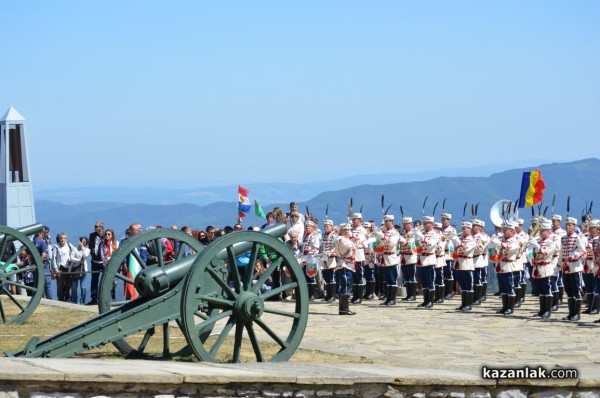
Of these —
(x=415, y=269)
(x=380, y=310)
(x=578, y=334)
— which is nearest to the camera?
(x=578, y=334)

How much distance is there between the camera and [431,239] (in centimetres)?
2408

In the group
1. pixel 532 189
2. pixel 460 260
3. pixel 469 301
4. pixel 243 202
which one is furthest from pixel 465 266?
pixel 243 202

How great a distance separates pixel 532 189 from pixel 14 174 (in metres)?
13.6

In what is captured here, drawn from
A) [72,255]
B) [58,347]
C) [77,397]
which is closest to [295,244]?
[72,255]

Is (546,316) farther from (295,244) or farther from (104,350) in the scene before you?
(104,350)

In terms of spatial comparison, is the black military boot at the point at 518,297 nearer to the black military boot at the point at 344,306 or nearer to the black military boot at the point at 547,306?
the black military boot at the point at 547,306

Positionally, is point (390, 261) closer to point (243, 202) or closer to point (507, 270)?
point (507, 270)

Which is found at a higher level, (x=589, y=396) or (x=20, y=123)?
(x=20, y=123)

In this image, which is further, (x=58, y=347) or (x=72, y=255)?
(x=72, y=255)

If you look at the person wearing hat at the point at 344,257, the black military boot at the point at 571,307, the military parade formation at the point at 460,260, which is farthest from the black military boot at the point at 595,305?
the person wearing hat at the point at 344,257

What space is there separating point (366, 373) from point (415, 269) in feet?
45.1

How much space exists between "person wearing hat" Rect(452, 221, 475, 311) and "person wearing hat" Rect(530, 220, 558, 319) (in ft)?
4.60

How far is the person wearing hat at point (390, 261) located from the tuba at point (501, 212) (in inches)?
115

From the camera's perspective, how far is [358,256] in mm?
24000
